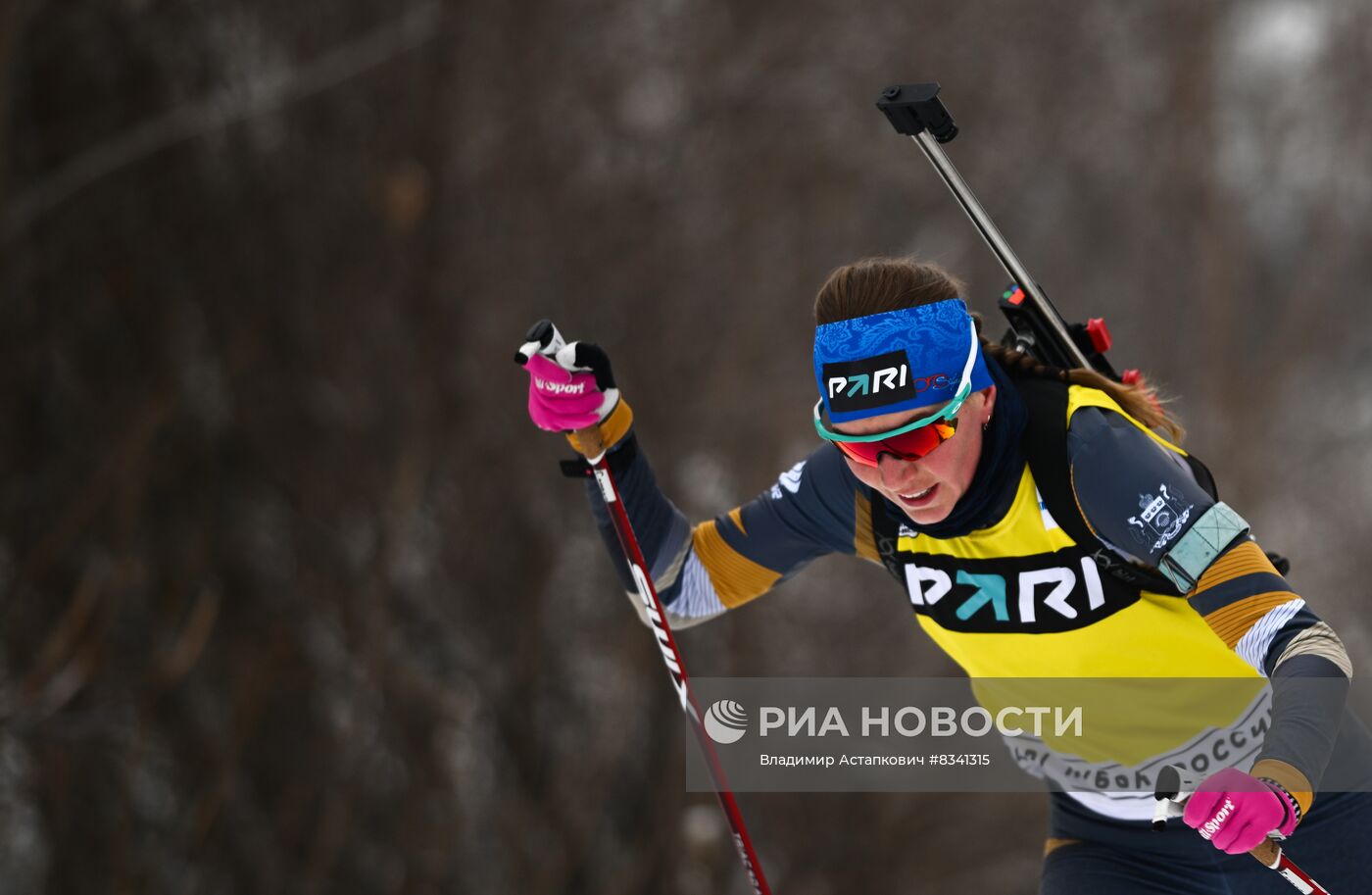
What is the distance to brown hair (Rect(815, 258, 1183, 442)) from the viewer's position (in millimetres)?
2602

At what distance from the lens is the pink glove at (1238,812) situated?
2.10 m

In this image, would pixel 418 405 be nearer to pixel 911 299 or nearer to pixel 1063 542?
pixel 911 299

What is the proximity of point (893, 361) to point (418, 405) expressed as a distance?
5.26 metres

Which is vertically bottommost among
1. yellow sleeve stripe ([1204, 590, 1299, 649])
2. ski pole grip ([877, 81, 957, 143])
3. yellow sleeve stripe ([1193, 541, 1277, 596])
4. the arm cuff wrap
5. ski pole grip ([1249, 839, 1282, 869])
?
ski pole grip ([1249, 839, 1282, 869])

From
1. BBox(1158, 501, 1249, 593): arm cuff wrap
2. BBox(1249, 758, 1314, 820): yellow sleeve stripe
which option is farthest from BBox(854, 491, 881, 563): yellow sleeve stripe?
BBox(1249, 758, 1314, 820): yellow sleeve stripe

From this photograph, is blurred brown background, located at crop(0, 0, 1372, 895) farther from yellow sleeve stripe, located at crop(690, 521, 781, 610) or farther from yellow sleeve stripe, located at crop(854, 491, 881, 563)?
yellow sleeve stripe, located at crop(854, 491, 881, 563)

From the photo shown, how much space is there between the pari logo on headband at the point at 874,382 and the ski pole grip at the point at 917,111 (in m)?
0.56

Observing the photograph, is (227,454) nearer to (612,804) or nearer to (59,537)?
(59,537)

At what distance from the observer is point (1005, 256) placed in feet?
9.63

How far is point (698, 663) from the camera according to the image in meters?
8.68

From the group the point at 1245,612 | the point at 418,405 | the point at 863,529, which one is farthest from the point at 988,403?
the point at 418,405

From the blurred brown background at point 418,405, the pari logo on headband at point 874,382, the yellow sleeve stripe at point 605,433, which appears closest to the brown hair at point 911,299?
the pari logo on headband at point 874,382

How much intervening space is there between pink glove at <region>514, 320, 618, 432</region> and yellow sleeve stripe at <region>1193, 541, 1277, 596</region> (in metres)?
1.17

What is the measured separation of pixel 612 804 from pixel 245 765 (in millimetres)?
2159
